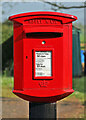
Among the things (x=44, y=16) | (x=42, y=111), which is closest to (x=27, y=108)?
(x=42, y=111)

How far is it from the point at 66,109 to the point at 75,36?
5.66 meters

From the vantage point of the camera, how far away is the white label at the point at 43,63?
131 inches

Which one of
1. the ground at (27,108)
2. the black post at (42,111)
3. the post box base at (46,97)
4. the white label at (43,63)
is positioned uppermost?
the white label at (43,63)

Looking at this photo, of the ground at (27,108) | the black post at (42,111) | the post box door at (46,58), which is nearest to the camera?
the post box door at (46,58)

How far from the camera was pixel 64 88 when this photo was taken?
11.1ft

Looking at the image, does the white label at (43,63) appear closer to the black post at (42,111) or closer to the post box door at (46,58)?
the post box door at (46,58)

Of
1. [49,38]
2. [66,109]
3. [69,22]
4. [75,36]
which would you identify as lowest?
[66,109]

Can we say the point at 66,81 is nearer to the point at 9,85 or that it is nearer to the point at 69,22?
the point at 69,22

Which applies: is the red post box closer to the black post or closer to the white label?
the white label

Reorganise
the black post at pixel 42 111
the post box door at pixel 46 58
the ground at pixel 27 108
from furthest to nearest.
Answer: the ground at pixel 27 108 → the black post at pixel 42 111 → the post box door at pixel 46 58

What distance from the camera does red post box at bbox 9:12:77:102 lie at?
131 inches

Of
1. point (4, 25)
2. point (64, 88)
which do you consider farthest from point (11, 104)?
point (4, 25)

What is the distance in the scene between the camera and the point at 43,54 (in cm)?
335

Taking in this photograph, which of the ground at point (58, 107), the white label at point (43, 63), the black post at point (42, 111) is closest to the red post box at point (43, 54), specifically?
the white label at point (43, 63)
